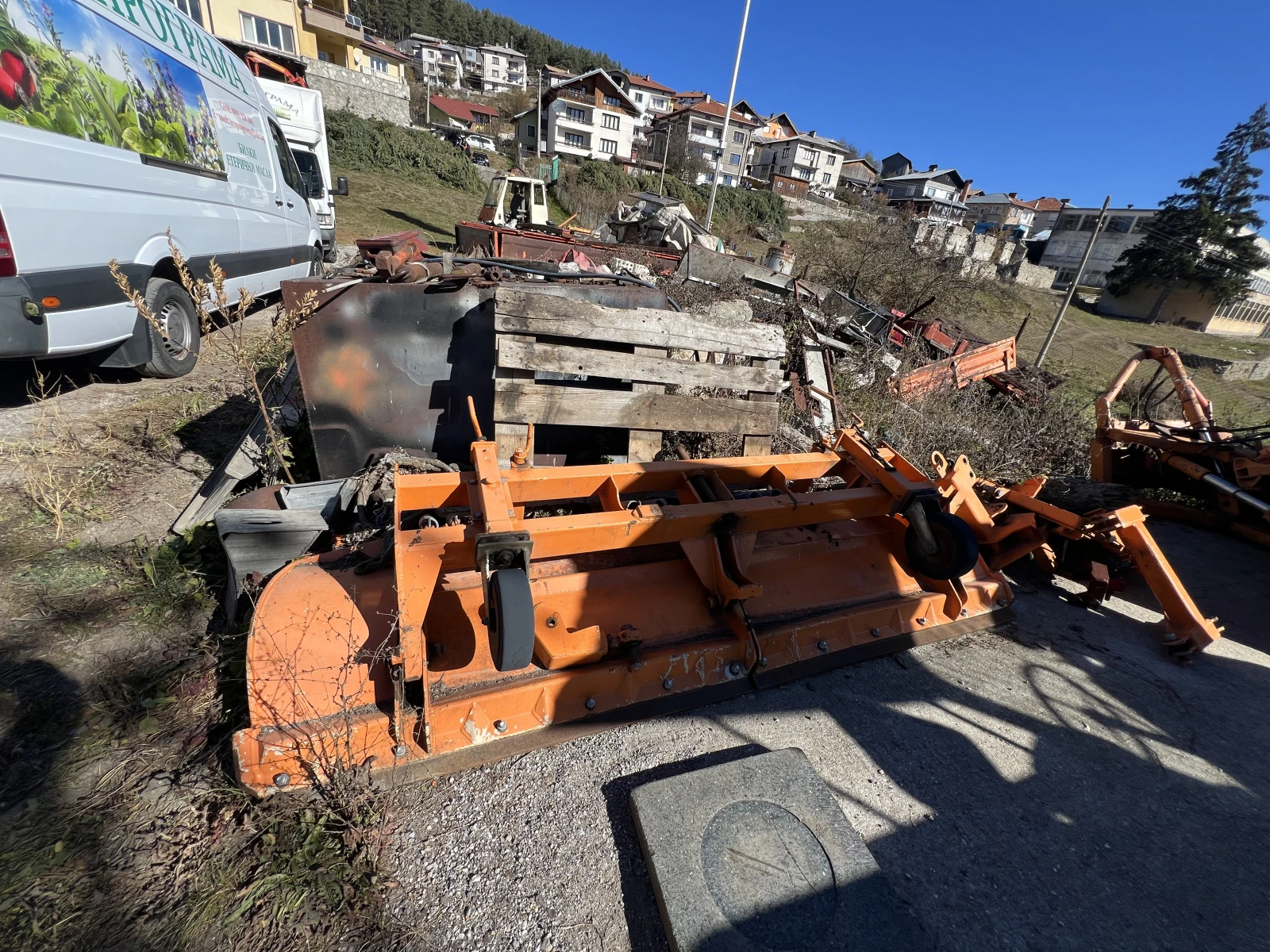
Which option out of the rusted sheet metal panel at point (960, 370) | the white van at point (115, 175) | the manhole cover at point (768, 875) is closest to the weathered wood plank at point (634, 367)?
the white van at point (115, 175)

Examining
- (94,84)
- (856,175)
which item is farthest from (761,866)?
(856,175)

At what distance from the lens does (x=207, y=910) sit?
158 centimetres

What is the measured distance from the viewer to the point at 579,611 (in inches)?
94.7

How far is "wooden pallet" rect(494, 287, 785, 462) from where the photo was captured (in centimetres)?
330

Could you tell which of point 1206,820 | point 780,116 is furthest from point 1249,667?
point 780,116

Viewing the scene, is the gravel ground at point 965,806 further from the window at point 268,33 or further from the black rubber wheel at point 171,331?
the window at point 268,33

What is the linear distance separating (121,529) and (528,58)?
89351 millimetres

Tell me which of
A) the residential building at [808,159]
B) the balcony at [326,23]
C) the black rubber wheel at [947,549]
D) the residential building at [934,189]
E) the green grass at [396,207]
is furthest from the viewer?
the residential building at [934,189]

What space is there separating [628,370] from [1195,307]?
53171 millimetres

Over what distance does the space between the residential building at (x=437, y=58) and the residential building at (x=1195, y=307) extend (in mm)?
68449

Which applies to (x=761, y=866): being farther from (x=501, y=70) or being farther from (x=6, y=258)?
(x=501, y=70)

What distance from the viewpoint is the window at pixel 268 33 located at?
2659 cm

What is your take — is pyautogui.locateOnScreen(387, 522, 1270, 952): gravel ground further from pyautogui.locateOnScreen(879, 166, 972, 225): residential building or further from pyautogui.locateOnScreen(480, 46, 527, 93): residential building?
pyautogui.locateOnScreen(480, 46, 527, 93): residential building

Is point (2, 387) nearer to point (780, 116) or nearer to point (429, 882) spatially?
point (429, 882)
